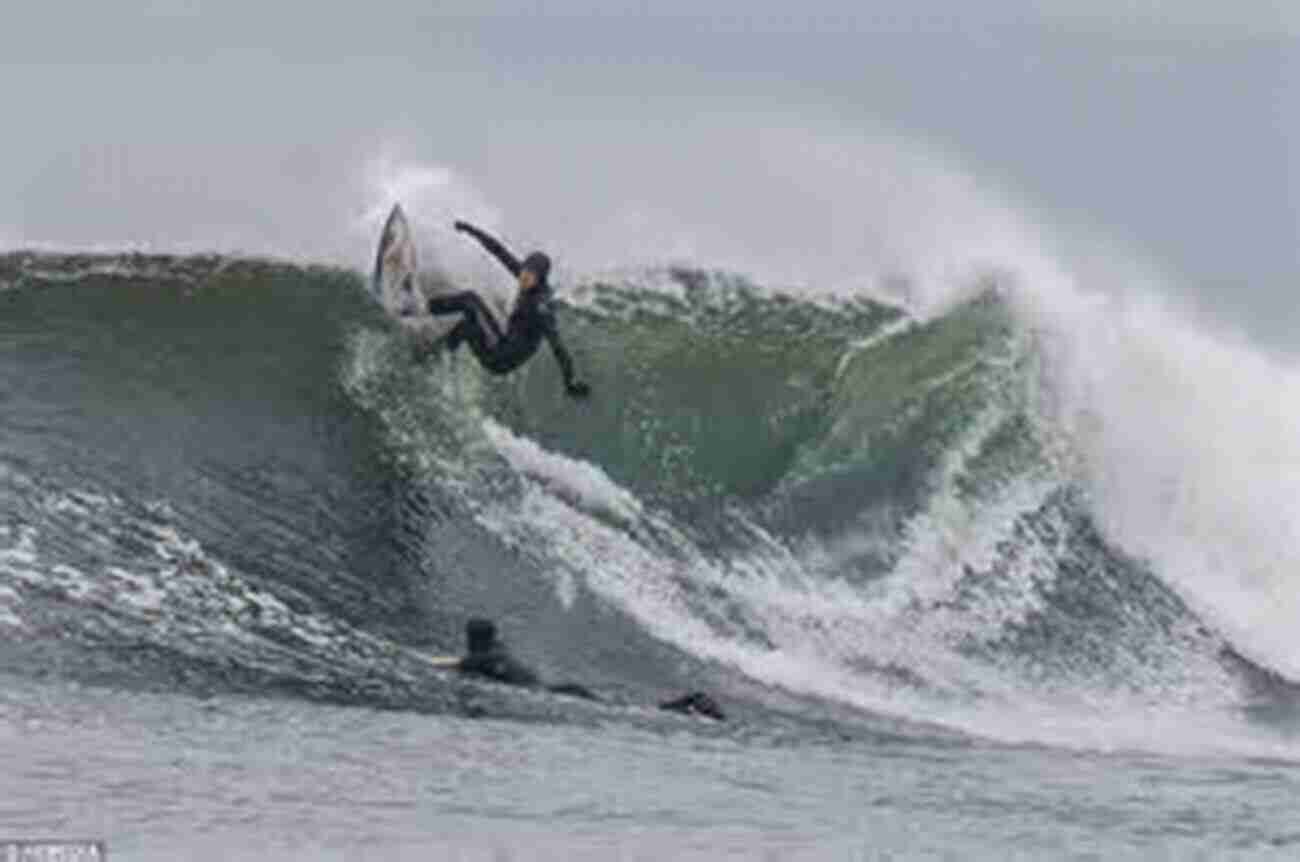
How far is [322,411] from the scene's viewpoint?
68.7ft

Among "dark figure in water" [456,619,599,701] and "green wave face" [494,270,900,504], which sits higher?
"green wave face" [494,270,900,504]

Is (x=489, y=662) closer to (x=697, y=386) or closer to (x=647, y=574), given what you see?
(x=647, y=574)

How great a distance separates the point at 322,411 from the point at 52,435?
246cm

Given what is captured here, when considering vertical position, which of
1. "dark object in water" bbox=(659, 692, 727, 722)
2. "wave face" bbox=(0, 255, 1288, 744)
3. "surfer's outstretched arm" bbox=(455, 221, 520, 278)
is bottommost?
"dark object in water" bbox=(659, 692, 727, 722)

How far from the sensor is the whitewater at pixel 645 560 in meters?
12.8

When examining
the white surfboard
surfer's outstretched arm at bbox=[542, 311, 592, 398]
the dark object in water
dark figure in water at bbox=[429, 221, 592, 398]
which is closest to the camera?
the dark object in water

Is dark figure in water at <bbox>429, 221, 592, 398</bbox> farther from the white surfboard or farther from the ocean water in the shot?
the white surfboard

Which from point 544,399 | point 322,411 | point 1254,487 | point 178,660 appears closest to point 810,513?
point 544,399

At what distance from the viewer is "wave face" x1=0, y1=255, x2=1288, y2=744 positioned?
16.8m

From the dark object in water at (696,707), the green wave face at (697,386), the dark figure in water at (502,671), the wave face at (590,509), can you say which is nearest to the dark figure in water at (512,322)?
the wave face at (590,509)

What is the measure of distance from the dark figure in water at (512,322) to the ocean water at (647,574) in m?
0.74

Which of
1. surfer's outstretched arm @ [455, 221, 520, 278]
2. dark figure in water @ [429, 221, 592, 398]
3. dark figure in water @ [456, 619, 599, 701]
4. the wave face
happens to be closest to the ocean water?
the wave face

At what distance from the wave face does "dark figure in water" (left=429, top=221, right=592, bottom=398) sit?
73cm

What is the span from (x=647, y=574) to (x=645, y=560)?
0.25 metres
